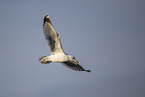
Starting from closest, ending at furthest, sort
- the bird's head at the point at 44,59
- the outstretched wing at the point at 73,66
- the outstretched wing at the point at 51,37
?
the outstretched wing at the point at 51,37 < the bird's head at the point at 44,59 < the outstretched wing at the point at 73,66

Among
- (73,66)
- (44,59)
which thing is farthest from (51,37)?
(73,66)

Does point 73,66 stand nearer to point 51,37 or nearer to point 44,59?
point 44,59

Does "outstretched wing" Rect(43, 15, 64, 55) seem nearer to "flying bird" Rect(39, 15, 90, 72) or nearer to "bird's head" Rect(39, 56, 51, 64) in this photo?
"flying bird" Rect(39, 15, 90, 72)

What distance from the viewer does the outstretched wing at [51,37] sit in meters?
14.0

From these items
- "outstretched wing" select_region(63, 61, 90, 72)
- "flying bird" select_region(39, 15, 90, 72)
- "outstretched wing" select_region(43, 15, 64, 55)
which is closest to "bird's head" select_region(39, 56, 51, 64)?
"flying bird" select_region(39, 15, 90, 72)

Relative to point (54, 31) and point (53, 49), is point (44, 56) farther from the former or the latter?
point (54, 31)

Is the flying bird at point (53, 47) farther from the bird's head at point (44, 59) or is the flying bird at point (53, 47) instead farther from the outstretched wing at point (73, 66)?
the outstretched wing at point (73, 66)

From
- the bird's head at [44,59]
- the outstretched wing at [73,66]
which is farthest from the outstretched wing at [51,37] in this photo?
the outstretched wing at [73,66]

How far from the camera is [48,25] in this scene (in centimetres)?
1396

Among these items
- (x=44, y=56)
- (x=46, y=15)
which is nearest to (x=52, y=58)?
(x=44, y=56)

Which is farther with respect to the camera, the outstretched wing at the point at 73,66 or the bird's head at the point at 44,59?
the outstretched wing at the point at 73,66

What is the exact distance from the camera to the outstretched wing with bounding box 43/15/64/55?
1398 cm

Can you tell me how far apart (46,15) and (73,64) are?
3.96 m

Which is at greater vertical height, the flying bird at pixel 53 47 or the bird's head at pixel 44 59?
the flying bird at pixel 53 47
